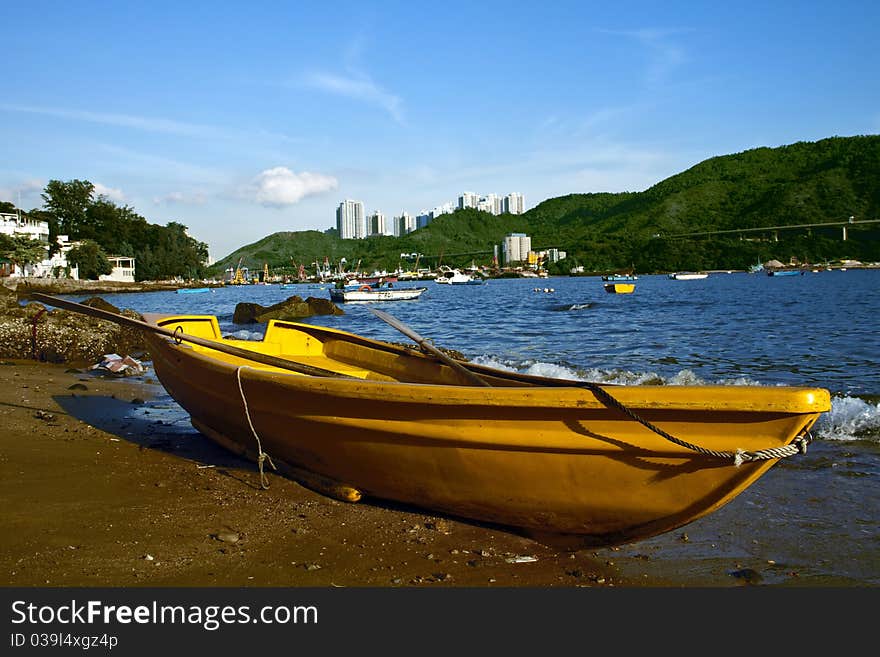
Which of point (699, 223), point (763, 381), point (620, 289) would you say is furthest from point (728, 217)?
point (763, 381)

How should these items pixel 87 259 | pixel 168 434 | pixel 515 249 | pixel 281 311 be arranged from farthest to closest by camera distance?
pixel 515 249
pixel 87 259
pixel 281 311
pixel 168 434

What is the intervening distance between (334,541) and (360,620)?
100cm

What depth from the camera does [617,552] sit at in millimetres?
3973

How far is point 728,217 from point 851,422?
135802 millimetres

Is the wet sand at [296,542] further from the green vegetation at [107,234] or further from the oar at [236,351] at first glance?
the green vegetation at [107,234]

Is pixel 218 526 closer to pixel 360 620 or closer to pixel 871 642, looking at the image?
pixel 360 620

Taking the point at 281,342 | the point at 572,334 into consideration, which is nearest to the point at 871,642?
the point at 281,342

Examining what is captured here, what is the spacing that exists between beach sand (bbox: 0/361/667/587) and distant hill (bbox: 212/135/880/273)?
414 ft

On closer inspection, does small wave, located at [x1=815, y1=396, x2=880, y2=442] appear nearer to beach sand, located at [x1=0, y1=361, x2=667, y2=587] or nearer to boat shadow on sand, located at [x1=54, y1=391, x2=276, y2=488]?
beach sand, located at [x1=0, y1=361, x2=667, y2=587]

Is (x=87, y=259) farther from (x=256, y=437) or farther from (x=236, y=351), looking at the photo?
(x=256, y=437)

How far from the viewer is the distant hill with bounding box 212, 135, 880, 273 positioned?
114938 millimetres

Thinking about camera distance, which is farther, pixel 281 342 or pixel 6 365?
pixel 6 365

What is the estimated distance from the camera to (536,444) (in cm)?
353

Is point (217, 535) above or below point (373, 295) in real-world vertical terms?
below
